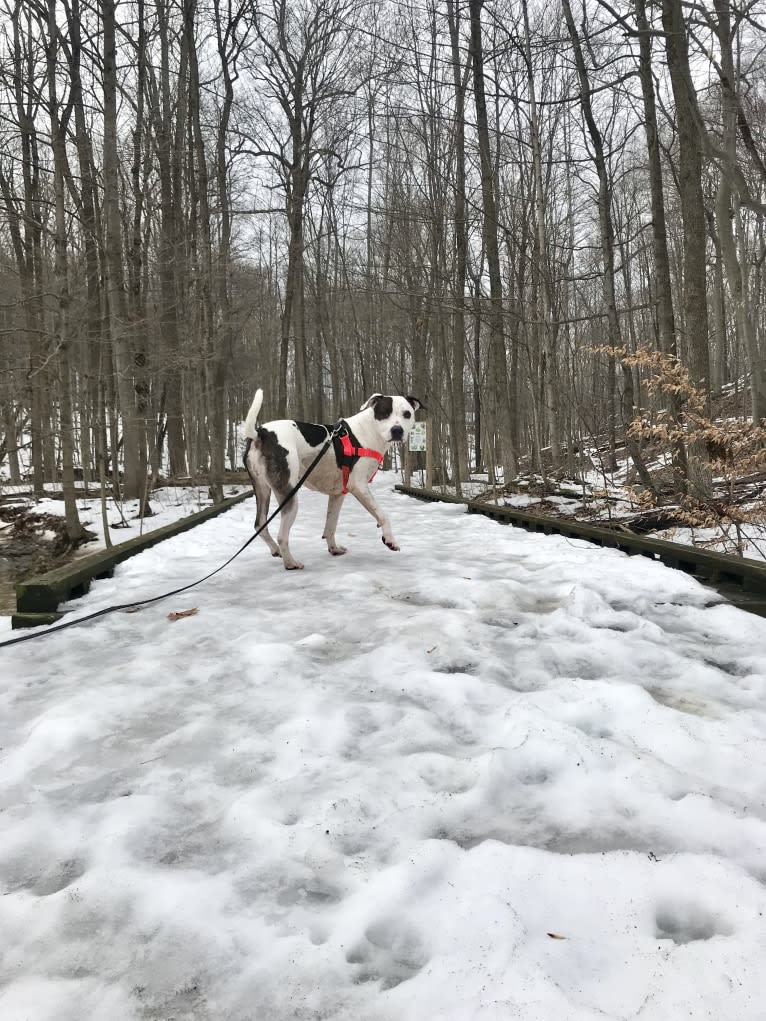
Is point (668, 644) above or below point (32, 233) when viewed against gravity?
below

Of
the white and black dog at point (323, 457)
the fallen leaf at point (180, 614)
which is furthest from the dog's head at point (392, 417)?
the fallen leaf at point (180, 614)

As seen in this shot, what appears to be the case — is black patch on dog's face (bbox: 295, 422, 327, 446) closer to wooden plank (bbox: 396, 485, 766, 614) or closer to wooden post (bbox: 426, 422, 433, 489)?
wooden plank (bbox: 396, 485, 766, 614)

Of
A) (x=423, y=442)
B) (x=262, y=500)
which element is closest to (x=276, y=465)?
(x=262, y=500)

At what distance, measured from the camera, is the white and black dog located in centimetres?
479

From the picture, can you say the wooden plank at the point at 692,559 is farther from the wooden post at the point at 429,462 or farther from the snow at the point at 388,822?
the wooden post at the point at 429,462

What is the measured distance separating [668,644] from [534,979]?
6.61 ft

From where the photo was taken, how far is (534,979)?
1020 millimetres

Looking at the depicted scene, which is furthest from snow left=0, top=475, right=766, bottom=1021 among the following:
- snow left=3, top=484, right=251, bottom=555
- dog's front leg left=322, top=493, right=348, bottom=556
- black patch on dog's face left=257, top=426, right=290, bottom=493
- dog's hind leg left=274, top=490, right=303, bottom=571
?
snow left=3, top=484, right=251, bottom=555

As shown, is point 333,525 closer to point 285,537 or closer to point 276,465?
point 285,537

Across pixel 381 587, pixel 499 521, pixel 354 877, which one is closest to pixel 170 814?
pixel 354 877

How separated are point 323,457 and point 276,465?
0.55 meters

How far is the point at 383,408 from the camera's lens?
547 cm

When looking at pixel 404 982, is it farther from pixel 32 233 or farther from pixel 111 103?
pixel 32 233

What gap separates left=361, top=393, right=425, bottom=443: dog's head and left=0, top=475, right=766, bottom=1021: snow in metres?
2.73
